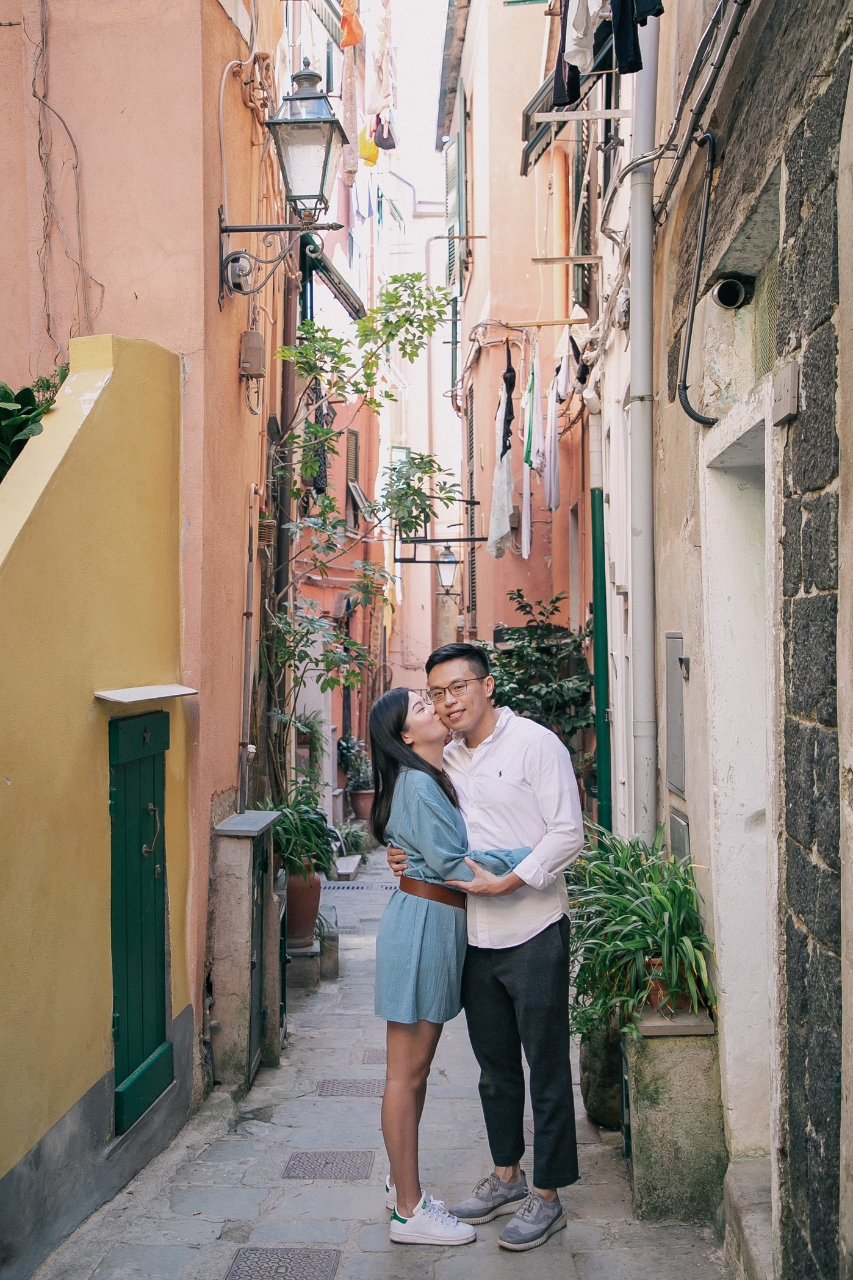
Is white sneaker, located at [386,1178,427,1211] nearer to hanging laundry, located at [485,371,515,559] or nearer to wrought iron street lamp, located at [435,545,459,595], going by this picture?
hanging laundry, located at [485,371,515,559]

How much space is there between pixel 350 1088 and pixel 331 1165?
100cm

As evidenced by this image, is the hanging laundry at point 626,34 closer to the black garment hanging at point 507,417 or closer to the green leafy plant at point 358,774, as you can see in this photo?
the black garment hanging at point 507,417

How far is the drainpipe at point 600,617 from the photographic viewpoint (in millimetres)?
8023

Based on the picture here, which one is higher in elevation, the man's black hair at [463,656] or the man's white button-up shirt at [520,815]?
the man's black hair at [463,656]

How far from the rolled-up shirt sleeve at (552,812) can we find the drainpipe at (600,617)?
4.32 meters

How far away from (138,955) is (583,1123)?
6.69 ft

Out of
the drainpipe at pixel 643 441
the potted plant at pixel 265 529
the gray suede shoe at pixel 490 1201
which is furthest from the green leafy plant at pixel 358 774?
the gray suede shoe at pixel 490 1201

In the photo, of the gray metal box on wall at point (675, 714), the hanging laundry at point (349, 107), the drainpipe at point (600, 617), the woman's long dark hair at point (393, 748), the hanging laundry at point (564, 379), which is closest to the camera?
→ the woman's long dark hair at point (393, 748)

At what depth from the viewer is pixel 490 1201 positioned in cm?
382

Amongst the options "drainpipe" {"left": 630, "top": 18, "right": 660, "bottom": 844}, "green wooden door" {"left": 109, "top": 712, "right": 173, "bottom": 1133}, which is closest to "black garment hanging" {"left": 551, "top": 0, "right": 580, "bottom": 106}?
"drainpipe" {"left": 630, "top": 18, "right": 660, "bottom": 844}

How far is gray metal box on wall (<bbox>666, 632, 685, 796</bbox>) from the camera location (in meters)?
4.48

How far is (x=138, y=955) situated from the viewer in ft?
13.8

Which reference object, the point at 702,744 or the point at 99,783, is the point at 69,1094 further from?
the point at 702,744

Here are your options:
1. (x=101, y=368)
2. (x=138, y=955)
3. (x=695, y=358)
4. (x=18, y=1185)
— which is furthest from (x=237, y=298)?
(x=18, y=1185)
